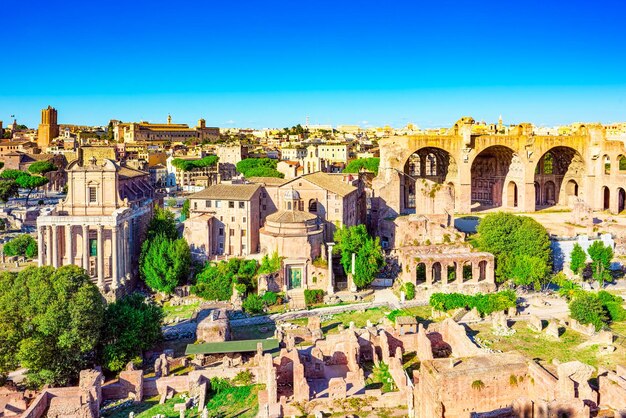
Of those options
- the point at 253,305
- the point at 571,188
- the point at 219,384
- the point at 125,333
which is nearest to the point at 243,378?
the point at 219,384

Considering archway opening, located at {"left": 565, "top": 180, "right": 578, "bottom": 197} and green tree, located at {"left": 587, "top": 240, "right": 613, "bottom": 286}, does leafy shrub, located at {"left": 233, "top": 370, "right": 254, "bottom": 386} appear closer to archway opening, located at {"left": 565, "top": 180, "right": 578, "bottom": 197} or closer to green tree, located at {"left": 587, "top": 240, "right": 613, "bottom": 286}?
green tree, located at {"left": 587, "top": 240, "right": 613, "bottom": 286}

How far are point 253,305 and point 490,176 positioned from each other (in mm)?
38866

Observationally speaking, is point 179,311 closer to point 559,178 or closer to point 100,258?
point 100,258

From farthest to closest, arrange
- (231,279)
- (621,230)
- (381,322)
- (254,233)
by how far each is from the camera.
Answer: (621,230)
(254,233)
(231,279)
(381,322)

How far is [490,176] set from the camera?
215ft

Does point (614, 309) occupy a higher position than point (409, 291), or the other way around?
point (409, 291)

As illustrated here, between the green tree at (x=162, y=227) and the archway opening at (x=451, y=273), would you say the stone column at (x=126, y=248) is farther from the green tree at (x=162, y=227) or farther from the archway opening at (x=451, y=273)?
the archway opening at (x=451, y=273)

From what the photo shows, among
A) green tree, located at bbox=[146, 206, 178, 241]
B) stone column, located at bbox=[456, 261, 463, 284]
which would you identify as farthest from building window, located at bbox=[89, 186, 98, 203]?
stone column, located at bbox=[456, 261, 463, 284]

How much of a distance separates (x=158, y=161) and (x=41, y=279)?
87.4m

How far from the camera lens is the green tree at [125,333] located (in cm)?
2675

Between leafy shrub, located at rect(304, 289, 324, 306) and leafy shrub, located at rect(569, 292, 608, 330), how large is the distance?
45.3 feet

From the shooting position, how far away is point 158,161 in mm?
111375

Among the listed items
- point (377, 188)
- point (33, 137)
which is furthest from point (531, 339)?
point (33, 137)

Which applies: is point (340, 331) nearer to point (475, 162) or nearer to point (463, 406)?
point (463, 406)
